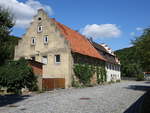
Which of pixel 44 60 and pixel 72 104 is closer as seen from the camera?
pixel 72 104

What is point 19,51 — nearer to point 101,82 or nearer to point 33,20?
point 33,20

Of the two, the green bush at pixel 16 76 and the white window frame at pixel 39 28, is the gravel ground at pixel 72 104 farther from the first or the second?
the white window frame at pixel 39 28

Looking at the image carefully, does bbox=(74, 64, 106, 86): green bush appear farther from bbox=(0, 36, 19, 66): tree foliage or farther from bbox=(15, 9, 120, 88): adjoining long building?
bbox=(0, 36, 19, 66): tree foliage

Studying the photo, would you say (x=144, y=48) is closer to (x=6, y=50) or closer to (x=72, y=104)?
(x=72, y=104)

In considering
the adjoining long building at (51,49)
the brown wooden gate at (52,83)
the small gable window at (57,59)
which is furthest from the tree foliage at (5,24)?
the small gable window at (57,59)

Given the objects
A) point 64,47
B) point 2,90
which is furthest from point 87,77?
point 2,90

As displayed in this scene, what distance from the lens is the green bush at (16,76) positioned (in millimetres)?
19575

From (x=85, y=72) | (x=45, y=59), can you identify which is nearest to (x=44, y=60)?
(x=45, y=59)

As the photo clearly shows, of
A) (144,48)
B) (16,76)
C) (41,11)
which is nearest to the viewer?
(16,76)

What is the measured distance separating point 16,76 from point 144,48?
1499 cm

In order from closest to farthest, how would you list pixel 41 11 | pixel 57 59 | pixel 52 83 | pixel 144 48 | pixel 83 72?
pixel 144 48 < pixel 52 83 < pixel 57 59 < pixel 83 72 < pixel 41 11

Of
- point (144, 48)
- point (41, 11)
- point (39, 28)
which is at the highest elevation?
point (41, 11)

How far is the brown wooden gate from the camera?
25156 mm

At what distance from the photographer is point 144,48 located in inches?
983
